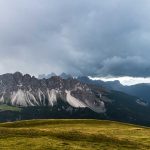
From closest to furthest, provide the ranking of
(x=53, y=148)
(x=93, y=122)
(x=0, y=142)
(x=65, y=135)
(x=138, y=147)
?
(x=53, y=148), (x=0, y=142), (x=138, y=147), (x=65, y=135), (x=93, y=122)

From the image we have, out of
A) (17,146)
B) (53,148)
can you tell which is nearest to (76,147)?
(53,148)

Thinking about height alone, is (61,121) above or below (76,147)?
above

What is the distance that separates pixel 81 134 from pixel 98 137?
3.87m

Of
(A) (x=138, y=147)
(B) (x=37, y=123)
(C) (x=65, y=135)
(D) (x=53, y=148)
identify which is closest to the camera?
(D) (x=53, y=148)

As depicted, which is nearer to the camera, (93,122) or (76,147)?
(76,147)

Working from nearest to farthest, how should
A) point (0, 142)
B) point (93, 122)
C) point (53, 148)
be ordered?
point (53, 148), point (0, 142), point (93, 122)

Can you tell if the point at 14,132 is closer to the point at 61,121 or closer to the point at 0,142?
the point at 0,142

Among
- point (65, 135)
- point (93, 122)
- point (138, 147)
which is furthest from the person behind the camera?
point (93, 122)

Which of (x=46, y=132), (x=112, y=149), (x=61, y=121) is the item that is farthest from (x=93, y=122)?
Result: (x=112, y=149)

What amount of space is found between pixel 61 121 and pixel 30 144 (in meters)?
73.6

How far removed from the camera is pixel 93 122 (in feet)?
482

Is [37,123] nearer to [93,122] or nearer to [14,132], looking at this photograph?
[93,122]

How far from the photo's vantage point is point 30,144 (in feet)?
217

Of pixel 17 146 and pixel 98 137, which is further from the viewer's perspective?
pixel 98 137
